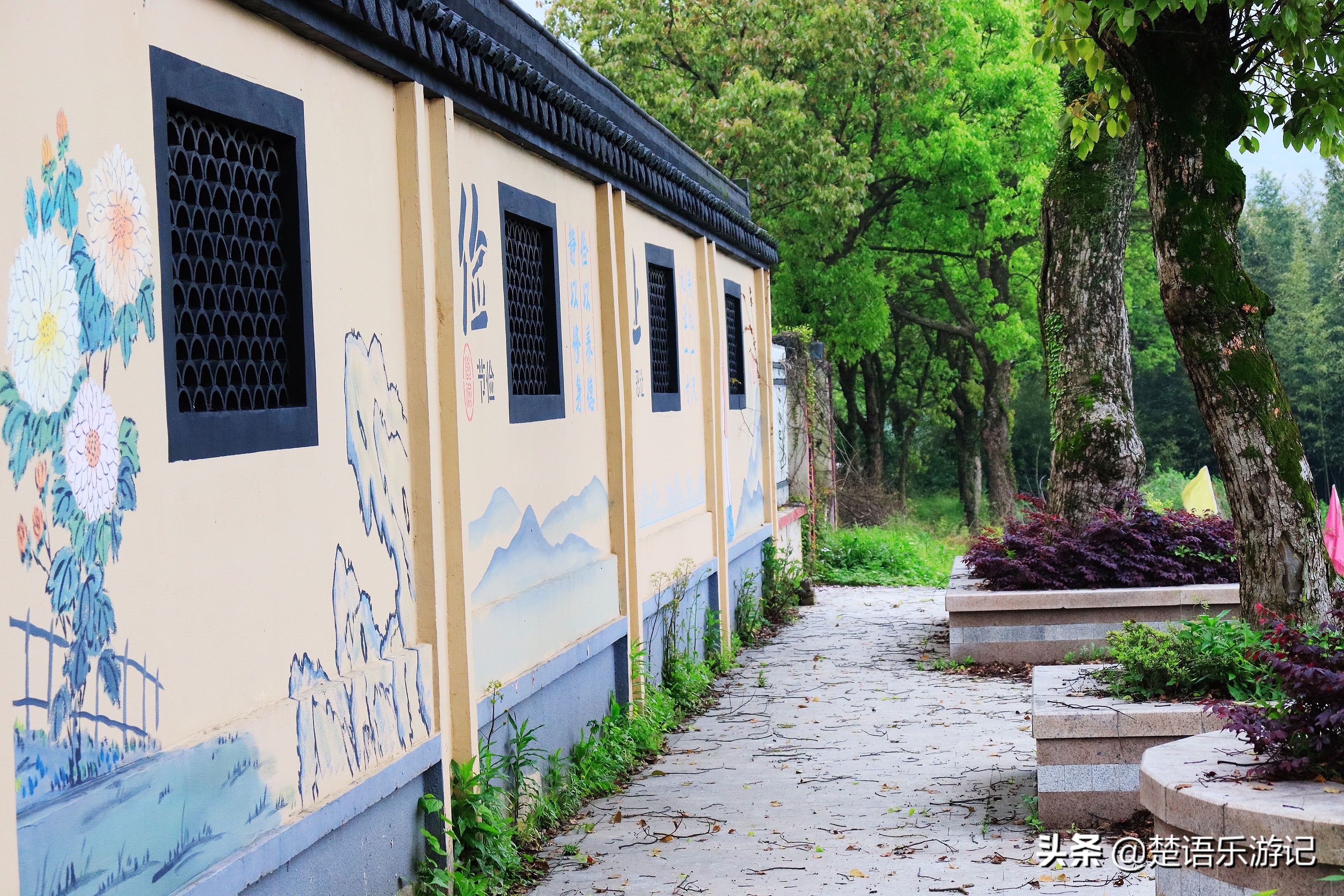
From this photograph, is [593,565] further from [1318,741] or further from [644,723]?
[1318,741]

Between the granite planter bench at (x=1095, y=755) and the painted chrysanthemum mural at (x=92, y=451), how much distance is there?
13.7 ft

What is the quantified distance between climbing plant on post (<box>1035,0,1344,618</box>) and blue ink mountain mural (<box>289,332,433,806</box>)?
3.67 m

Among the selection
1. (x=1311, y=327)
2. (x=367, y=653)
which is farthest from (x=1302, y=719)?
(x=1311, y=327)

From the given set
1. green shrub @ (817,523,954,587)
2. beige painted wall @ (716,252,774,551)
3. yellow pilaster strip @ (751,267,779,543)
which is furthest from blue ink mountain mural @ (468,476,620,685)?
green shrub @ (817,523,954,587)

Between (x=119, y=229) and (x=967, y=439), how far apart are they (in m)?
32.6

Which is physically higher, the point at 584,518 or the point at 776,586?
the point at 584,518

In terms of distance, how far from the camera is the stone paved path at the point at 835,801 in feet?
17.7

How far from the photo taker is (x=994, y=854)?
18.3 feet

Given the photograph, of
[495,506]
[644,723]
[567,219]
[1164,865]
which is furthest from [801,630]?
[1164,865]

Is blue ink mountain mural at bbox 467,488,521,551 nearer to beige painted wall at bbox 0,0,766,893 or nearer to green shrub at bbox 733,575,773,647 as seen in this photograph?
beige painted wall at bbox 0,0,766,893

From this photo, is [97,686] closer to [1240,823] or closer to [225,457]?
[225,457]

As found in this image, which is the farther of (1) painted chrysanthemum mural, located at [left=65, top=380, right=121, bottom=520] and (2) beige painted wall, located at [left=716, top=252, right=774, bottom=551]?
(2) beige painted wall, located at [left=716, top=252, right=774, bottom=551]

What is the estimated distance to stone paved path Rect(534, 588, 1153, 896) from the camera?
17.7ft

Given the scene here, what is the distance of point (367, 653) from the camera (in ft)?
15.3
